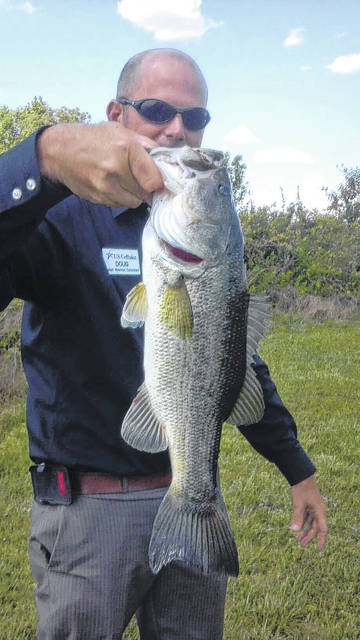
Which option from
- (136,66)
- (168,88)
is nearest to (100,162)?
(168,88)

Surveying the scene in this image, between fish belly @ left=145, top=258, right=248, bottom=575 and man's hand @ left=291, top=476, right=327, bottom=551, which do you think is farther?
man's hand @ left=291, top=476, right=327, bottom=551

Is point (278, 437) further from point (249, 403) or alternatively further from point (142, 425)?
point (142, 425)

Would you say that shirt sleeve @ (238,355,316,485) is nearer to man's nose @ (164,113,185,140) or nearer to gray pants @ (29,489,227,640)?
gray pants @ (29,489,227,640)

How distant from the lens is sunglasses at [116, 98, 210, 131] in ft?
7.99

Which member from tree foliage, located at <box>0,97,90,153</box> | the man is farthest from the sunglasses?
tree foliage, located at <box>0,97,90,153</box>

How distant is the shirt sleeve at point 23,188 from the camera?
1.50m

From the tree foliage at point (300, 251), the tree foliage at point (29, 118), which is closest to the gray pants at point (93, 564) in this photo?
the tree foliage at point (300, 251)

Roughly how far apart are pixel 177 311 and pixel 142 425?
35 cm

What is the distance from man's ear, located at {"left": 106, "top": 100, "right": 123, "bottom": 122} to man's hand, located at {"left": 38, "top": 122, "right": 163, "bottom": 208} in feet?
3.84

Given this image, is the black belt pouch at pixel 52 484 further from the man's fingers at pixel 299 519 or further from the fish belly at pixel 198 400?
the man's fingers at pixel 299 519

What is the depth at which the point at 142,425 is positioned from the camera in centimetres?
172

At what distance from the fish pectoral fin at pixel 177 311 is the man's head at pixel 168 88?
1069mm

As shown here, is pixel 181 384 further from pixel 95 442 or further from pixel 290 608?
pixel 290 608

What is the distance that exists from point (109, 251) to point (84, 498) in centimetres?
88
